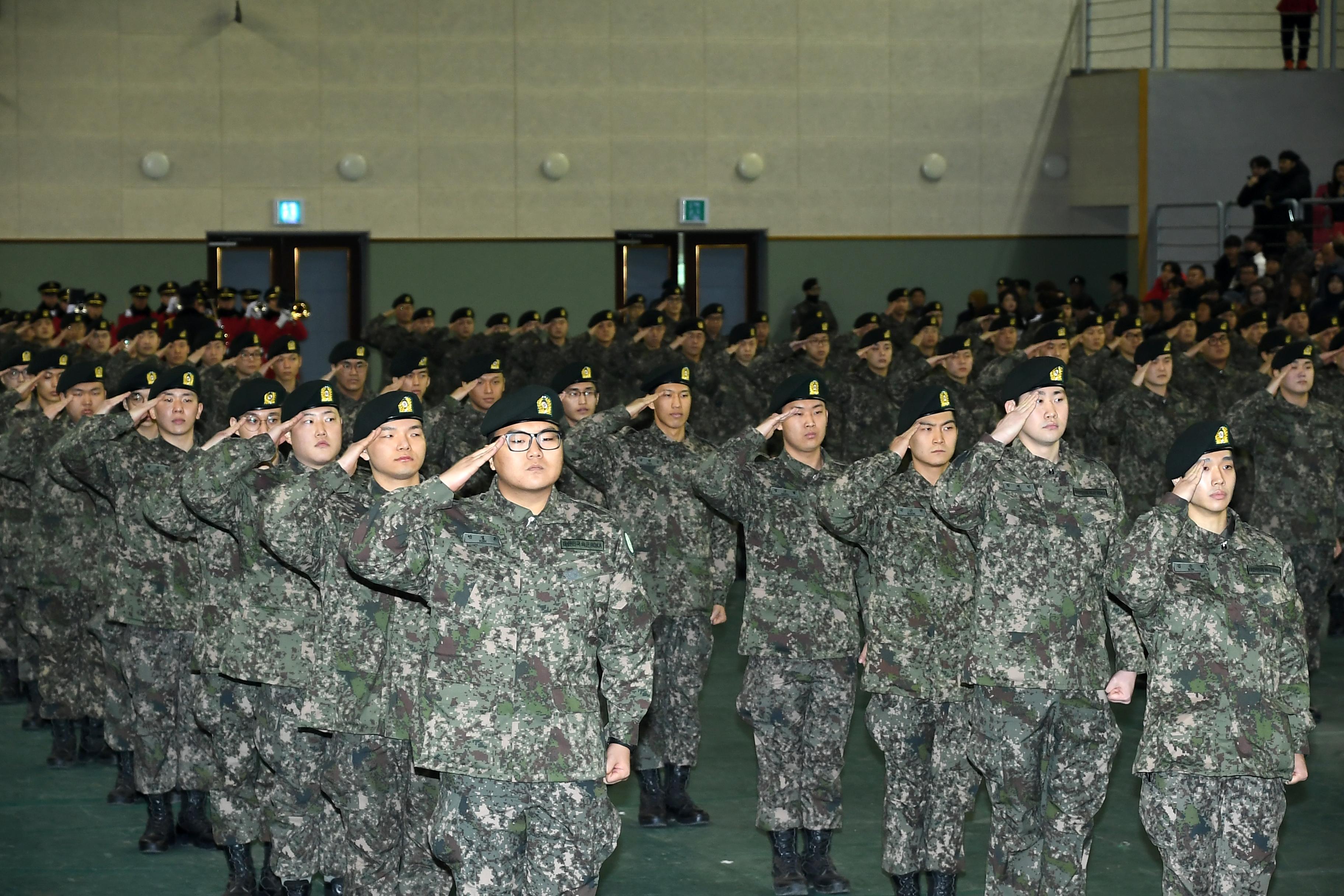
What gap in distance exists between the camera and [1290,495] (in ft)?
32.6

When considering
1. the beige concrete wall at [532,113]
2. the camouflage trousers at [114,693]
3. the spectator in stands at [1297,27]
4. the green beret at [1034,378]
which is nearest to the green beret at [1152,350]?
the green beret at [1034,378]

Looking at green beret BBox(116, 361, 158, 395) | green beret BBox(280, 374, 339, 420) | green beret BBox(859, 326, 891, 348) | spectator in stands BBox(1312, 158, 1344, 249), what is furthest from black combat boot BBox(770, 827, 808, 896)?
spectator in stands BBox(1312, 158, 1344, 249)

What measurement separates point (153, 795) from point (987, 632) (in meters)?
3.71

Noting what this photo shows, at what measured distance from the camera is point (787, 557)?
22.2ft

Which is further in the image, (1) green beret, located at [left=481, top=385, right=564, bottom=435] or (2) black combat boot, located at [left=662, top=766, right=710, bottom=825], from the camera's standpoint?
(2) black combat boot, located at [left=662, top=766, right=710, bottom=825]

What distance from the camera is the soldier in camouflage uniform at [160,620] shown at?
731cm

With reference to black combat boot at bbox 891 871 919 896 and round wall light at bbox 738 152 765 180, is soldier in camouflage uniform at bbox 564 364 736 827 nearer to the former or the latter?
black combat boot at bbox 891 871 919 896

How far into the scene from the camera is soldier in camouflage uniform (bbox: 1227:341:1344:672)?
9789mm

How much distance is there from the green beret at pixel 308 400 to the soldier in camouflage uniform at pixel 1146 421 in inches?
223

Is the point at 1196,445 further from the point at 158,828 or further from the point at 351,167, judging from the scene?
the point at 351,167

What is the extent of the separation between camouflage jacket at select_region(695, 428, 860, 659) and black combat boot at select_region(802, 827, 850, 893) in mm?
703

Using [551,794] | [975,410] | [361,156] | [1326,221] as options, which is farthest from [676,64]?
[551,794]

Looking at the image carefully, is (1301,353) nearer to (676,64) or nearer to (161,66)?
(676,64)

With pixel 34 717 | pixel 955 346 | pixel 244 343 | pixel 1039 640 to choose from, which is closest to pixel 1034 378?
pixel 1039 640
